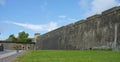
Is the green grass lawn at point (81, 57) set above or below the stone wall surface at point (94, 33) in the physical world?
below

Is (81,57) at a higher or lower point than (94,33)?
lower

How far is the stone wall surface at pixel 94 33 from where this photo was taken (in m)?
24.5

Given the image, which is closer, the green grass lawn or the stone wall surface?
the green grass lawn

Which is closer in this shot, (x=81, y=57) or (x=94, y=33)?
(x=81, y=57)

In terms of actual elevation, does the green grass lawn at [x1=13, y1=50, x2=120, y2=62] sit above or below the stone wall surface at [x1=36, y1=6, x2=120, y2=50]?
below

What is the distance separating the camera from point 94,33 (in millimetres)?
29969

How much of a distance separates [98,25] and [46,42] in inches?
1273

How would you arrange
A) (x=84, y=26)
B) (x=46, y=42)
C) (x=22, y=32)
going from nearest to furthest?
(x=84, y=26), (x=46, y=42), (x=22, y=32)

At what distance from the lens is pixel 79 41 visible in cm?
3578

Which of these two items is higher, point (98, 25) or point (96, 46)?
point (98, 25)

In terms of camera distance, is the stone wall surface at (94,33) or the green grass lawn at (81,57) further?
the stone wall surface at (94,33)

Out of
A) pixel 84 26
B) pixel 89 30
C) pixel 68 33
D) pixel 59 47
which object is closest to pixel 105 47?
pixel 89 30

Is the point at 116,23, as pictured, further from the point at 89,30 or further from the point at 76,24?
the point at 76,24

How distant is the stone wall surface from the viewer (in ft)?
80.3
